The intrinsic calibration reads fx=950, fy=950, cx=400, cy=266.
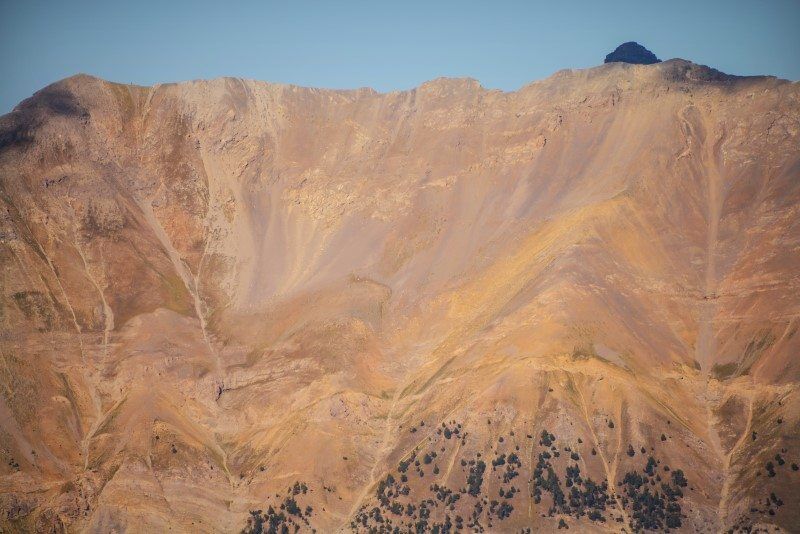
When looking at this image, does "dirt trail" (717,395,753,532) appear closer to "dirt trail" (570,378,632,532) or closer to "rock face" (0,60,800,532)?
"rock face" (0,60,800,532)

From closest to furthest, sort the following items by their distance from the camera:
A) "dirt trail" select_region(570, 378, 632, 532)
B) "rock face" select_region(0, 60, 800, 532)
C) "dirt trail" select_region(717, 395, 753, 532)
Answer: "dirt trail" select_region(717, 395, 753, 532) < "dirt trail" select_region(570, 378, 632, 532) < "rock face" select_region(0, 60, 800, 532)

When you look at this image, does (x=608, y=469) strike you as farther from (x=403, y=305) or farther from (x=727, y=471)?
(x=403, y=305)

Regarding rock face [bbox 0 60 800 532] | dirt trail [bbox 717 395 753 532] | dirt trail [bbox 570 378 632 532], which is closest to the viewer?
dirt trail [bbox 717 395 753 532]

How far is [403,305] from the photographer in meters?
151

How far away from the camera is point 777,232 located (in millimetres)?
140625

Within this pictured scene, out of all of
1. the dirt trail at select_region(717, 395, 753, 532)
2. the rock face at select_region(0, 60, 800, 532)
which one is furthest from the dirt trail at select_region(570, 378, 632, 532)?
the dirt trail at select_region(717, 395, 753, 532)

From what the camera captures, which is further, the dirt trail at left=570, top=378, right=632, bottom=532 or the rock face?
the rock face

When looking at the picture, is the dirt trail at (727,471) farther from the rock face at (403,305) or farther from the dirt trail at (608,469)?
the dirt trail at (608,469)

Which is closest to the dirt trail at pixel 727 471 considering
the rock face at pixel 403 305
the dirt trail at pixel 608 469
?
the rock face at pixel 403 305

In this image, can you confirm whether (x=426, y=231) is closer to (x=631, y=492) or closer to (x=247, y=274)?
(x=247, y=274)

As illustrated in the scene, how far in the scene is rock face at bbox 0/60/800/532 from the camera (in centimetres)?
11412

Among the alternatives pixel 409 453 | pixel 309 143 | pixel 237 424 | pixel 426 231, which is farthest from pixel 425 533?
pixel 309 143

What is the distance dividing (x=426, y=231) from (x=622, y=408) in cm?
5888

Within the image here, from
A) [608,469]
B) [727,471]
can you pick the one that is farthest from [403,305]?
[727,471]
